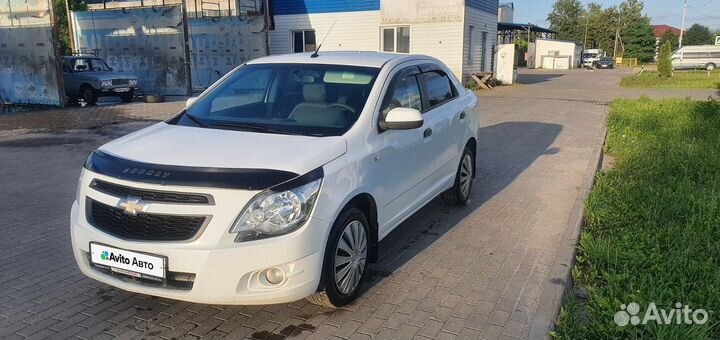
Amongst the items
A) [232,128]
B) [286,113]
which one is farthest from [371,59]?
[232,128]

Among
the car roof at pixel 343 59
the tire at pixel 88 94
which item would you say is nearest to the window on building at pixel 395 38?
the tire at pixel 88 94

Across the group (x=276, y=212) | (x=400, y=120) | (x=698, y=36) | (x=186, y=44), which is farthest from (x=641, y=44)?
(x=276, y=212)

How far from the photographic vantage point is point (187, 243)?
3.04 metres

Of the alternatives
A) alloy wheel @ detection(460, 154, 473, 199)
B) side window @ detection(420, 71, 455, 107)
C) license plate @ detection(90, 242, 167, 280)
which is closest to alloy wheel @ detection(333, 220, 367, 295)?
license plate @ detection(90, 242, 167, 280)

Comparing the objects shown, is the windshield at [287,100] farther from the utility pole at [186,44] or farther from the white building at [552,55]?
the white building at [552,55]

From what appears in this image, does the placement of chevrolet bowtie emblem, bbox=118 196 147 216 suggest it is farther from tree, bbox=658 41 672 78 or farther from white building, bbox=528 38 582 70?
white building, bbox=528 38 582 70

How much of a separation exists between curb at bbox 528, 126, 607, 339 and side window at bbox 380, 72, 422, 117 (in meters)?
1.76

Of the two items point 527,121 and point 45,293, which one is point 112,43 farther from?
point 45,293

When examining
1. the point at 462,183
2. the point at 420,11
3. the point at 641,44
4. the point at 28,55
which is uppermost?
the point at 420,11

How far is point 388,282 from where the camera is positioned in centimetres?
416

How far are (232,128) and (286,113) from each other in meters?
0.45

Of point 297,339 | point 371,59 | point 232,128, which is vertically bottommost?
point 297,339

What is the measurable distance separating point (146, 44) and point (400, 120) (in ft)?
64.3

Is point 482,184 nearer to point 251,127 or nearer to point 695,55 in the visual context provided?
point 251,127
